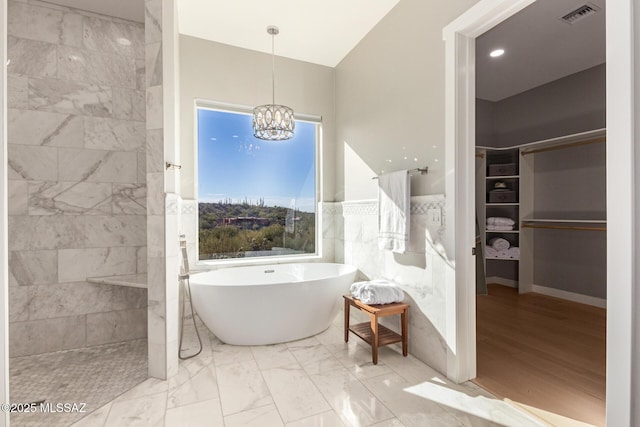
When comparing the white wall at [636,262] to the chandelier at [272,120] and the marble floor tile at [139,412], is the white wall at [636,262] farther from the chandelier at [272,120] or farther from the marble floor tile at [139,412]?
the chandelier at [272,120]

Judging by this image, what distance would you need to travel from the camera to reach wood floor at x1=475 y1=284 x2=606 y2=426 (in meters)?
1.85

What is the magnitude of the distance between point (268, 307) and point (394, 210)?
129 cm

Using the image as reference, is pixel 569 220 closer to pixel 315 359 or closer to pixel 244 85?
pixel 315 359

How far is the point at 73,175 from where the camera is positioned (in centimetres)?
262

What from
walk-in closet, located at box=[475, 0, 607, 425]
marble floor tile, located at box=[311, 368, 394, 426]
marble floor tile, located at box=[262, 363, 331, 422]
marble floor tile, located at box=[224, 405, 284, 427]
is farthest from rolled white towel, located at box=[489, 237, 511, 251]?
marble floor tile, located at box=[224, 405, 284, 427]

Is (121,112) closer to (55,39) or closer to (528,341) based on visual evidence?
Answer: (55,39)

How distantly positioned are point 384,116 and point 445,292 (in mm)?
1602

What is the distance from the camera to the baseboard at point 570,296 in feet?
11.8

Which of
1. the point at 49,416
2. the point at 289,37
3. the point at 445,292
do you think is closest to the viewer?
the point at 49,416

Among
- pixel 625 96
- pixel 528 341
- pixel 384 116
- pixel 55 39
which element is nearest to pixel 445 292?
pixel 528 341

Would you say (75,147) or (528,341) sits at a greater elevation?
(75,147)

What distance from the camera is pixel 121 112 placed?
2.78 m

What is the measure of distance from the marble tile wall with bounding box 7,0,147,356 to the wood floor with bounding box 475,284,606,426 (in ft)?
9.94

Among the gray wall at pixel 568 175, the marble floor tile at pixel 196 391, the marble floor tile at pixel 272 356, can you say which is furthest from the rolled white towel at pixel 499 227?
the marble floor tile at pixel 196 391
